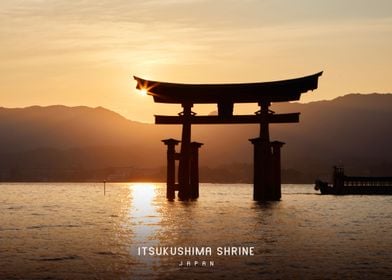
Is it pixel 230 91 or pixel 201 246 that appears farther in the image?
pixel 230 91

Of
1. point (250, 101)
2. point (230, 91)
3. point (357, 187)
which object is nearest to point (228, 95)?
point (230, 91)

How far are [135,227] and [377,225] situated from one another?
46.6 ft

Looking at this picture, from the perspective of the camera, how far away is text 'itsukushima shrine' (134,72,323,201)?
154ft

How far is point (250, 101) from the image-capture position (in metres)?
48.5

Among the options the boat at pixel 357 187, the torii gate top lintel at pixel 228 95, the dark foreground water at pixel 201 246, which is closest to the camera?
the dark foreground water at pixel 201 246

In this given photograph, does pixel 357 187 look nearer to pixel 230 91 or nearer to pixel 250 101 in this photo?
pixel 250 101

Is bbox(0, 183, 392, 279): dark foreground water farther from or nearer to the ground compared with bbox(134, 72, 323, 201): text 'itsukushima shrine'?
nearer to the ground

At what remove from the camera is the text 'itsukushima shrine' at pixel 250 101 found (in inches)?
1843

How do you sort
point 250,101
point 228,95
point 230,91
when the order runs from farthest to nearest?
point 250,101 < point 228,95 < point 230,91

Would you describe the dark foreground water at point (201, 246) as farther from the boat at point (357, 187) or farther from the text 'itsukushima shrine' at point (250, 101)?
the boat at point (357, 187)

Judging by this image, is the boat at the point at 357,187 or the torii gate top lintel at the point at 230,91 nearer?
the torii gate top lintel at the point at 230,91

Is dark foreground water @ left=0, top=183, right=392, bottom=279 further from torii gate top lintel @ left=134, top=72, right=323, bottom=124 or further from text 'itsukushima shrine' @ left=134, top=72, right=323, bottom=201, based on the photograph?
torii gate top lintel @ left=134, top=72, right=323, bottom=124

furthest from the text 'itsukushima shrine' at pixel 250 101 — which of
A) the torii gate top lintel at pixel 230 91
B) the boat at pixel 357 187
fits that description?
the boat at pixel 357 187

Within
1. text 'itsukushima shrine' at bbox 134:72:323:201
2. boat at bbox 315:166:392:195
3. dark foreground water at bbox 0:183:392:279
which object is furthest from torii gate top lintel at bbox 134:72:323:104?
boat at bbox 315:166:392:195
